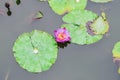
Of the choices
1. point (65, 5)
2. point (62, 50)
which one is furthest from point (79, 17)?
point (62, 50)

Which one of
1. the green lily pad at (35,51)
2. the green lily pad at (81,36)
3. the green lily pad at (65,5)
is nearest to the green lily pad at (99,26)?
the green lily pad at (81,36)

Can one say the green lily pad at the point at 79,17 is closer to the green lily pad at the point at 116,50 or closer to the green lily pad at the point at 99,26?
the green lily pad at the point at 99,26

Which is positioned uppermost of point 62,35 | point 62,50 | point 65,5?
point 65,5

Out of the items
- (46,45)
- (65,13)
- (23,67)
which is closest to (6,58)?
(23,67)

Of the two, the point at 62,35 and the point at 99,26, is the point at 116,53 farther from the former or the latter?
the point at 62,35

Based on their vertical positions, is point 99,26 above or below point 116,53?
above

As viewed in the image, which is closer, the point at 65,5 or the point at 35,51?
the point at 35,51

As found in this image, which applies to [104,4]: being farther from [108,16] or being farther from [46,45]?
[46,45]
